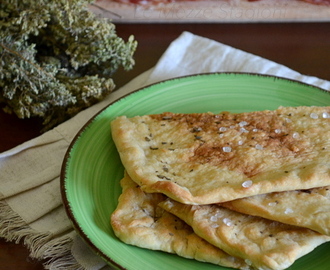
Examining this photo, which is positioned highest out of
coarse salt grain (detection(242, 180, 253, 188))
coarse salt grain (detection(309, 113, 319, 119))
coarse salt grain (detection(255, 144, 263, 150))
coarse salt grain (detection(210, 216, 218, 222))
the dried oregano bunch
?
the dried oregano bunch

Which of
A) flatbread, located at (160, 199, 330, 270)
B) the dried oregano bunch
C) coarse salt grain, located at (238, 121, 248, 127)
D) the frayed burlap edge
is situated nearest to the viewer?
flatbread, located at (160, 199, 330, 270)

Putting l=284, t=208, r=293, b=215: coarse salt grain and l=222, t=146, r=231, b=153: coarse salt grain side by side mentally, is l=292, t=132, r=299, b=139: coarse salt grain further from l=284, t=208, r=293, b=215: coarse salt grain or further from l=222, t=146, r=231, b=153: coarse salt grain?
l=284, t=208, r=293, b=215: coarse salt grain

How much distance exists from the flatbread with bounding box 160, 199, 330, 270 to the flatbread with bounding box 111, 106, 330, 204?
2.5 inches

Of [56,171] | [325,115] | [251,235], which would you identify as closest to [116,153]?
[56,171]

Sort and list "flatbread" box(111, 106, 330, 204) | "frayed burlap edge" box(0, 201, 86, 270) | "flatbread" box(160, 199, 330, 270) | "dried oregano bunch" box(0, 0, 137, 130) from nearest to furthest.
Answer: "flatbread" box(160, 199, 330, 270) < "flatbread" box(111, 106, 330, 204) < "frayed burlap edge" box(0, 201, 86, 270) < "dried oregano bunch" box(0, 0, 137, 130)

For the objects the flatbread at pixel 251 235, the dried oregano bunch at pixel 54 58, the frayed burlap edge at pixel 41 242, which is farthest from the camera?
the dried oregano bunch at pixel 54 58

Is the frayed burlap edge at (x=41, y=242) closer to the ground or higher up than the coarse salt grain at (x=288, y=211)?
higher up

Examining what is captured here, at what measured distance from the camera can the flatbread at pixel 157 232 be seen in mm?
1299

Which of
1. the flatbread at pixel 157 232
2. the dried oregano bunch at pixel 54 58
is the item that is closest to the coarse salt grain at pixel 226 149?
the flatbread at pixel 157 232

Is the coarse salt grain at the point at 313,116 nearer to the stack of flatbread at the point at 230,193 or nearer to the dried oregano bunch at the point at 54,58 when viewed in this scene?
the stack of flatbread at the point at 230,193

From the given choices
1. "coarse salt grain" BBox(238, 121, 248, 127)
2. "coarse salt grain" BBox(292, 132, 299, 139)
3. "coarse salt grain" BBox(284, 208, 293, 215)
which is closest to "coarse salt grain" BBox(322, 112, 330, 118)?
"coarse salt grain" BBox(292, 132, 299, 139)

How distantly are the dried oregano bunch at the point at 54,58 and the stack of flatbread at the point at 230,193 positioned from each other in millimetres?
524

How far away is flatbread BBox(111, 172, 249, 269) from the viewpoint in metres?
1.30

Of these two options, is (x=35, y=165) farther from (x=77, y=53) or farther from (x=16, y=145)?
(x=77, y=53)
